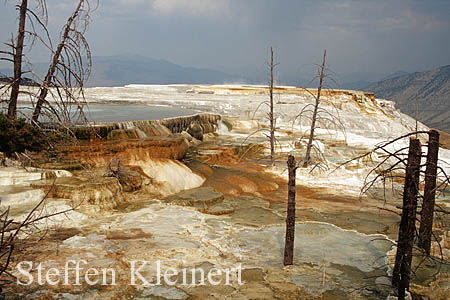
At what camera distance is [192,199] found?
10422 millimetres

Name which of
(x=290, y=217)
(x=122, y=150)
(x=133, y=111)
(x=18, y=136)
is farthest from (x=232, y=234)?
(x=133, y=111)

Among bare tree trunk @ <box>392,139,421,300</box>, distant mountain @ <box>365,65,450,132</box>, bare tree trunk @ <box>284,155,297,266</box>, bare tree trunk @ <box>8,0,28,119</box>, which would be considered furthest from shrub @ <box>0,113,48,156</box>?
distant mountain @ <box>365,65,450,132</box>

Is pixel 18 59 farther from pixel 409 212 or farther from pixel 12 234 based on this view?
pixel 409 212

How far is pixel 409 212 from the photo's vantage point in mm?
5203

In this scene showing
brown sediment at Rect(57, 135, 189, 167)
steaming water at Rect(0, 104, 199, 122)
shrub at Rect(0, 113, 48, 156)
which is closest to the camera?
shrub at Rect(0, 113, 48, 156)

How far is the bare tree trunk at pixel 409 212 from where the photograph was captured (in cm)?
513

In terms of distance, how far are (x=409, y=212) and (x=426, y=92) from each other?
343ft

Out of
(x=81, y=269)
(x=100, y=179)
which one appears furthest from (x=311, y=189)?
(x=81, y=269)

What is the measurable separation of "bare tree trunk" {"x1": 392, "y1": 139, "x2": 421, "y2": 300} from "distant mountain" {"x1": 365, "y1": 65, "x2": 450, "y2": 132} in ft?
253

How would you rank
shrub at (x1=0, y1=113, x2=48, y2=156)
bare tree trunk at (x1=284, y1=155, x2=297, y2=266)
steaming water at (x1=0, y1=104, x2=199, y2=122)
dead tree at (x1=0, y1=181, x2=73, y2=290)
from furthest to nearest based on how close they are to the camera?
steaming water at (x1=0, y1=104, x2=199, y2=122) < bare tree trunk at (x1=284, y1=155, x2=297, y2=266) < shrub at (x1=0, y1=113, x2=48, y2=156) < dead tree at (x1=0, y1=181, x2=73, y2=290)

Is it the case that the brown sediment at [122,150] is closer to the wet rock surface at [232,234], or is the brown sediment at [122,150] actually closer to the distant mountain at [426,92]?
the wet rock surface at [232,234]

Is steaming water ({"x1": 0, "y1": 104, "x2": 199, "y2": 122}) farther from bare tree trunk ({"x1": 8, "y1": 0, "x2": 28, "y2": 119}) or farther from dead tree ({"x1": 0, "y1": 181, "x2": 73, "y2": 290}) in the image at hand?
bare tree trunk ({"x1": 8, "y1": 0, "x2": 28, "y2": 119})

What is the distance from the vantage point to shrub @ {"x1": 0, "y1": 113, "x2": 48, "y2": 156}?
4133 mm

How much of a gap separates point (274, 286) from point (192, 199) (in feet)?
15.3
